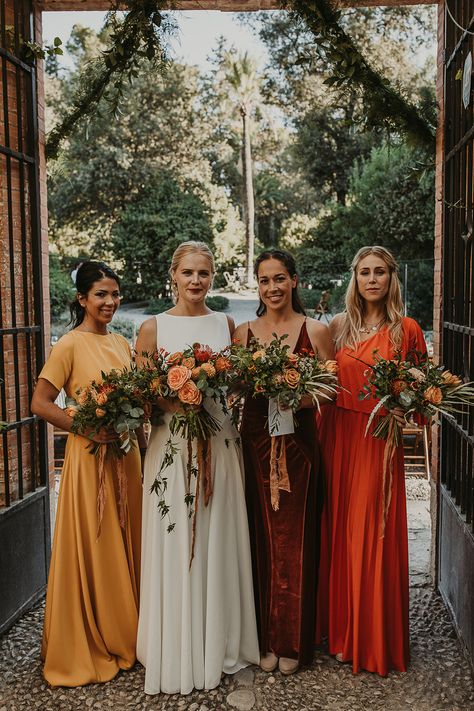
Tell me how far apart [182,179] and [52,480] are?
17177mm

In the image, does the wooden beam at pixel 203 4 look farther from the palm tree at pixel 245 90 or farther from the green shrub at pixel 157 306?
the palm tree at pixel 245 90

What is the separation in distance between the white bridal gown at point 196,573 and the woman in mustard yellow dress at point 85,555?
188 mm

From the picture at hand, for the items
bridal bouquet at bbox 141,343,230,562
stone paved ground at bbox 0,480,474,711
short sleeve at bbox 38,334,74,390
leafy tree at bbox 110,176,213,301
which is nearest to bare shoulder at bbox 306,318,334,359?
bridal bouquet at bbox 141,343,230,562

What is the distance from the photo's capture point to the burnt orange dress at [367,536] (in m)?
3.50

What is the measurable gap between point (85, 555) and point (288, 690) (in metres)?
1.33

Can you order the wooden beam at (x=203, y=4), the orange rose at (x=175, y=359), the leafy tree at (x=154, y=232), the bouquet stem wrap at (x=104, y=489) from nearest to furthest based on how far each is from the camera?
the orange rose at (x=175, y=359) → the bouquet stem wrap at (x=104, y=489) → the wooden beam at (x=203, y=4) → the leafy tree at (x=154, y=232)

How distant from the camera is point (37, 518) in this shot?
448 centimetres

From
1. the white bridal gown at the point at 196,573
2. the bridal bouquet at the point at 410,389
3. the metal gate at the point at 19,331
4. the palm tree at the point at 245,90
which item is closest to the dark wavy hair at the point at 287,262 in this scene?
the white bridal gown at the point at 196,573

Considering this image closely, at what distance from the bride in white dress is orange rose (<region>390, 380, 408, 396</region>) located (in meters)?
0.92

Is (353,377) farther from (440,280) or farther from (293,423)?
(440,280)

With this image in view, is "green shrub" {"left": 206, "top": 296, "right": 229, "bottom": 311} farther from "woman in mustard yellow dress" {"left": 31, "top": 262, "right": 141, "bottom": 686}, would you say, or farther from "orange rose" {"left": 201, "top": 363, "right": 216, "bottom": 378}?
"orange rose" {"left": 201, "top": 363, "right": 216, "bottom": 378}

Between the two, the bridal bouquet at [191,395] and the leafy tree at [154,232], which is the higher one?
the leafy tree at [154,232]

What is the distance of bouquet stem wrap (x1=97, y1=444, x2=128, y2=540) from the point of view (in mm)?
3416

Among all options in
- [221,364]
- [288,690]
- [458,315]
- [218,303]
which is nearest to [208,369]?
[221,364]
